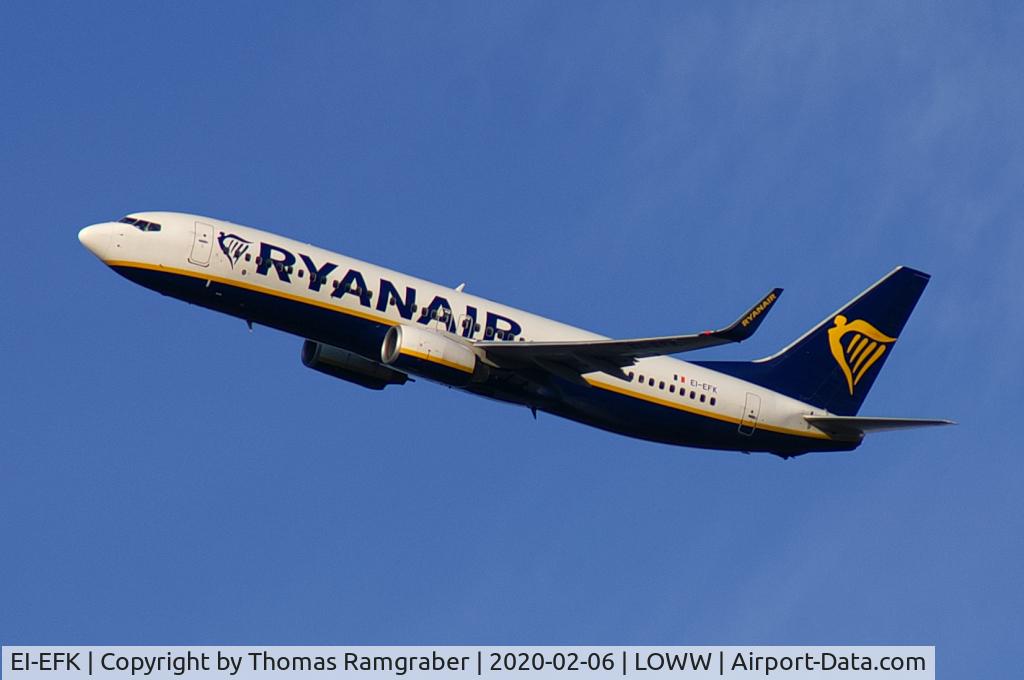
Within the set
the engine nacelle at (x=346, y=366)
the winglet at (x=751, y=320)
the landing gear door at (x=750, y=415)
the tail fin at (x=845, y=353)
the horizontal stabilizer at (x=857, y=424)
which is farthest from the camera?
the tail fin at (x=845, y=353)

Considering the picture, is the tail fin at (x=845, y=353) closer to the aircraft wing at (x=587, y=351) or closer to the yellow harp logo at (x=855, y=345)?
the yellow harp logo at (x=855, y=345)

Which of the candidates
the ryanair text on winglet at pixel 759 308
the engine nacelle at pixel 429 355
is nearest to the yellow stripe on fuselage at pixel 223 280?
the engine nacelle at pixel 429 355

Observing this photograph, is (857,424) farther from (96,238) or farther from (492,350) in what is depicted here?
(96,238)

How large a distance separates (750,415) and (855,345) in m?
6.98

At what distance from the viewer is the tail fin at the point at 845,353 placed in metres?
67.6

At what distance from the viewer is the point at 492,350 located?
5919cm

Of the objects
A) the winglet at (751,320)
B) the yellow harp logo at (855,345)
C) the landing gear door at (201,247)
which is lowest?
the winglet at (751,320)

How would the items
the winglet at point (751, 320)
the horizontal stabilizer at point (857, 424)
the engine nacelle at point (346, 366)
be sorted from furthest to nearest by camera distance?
the engine nacelle at point (346, 366) → the horizontal stabilizer at point (857, 424) → the winglet at point (751, 320)

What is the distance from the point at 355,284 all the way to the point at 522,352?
6347 millimetres

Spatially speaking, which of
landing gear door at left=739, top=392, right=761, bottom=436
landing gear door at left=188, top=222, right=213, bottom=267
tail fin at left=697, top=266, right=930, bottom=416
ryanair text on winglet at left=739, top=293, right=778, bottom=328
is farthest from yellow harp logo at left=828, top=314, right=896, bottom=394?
landing gear door at left=188, top=222, right=213, bottom=267

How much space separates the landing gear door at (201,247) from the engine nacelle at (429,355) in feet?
22.3

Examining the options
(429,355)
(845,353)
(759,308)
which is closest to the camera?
(759,308)

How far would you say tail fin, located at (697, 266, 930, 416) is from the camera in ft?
222

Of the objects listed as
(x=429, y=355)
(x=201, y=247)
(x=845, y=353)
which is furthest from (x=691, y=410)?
(x=201, y=247)
